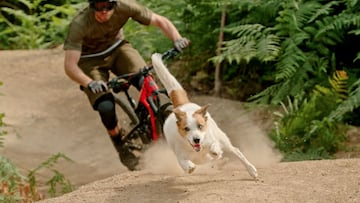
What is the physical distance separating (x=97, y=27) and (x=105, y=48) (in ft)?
1.33

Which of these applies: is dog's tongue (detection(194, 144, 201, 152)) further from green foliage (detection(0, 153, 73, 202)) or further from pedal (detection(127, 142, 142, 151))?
pedal (detection(127, 142, 142, 151))

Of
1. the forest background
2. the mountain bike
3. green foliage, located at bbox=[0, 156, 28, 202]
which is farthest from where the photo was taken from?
the forest background

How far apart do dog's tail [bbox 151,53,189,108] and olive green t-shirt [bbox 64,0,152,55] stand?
85 centimetres

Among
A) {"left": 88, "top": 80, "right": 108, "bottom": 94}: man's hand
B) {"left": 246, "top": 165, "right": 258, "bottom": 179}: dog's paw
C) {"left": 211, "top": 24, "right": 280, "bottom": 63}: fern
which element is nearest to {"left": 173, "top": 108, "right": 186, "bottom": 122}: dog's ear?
{"left": 246, "top": 165, "right": 258, "bottom": 179}: dog's paw

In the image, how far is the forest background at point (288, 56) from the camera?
30.5ft

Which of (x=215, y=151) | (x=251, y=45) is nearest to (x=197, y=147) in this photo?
(x=215, y=151)

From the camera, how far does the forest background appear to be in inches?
365

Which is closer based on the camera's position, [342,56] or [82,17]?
[82,17]

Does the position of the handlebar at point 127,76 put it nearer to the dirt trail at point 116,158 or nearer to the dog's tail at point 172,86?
the dog's tail at point 172,86

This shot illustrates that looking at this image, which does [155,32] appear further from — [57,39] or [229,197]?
[229,197]

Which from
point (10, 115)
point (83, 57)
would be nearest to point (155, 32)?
point (10, 115)

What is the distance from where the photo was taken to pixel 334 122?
9266mm

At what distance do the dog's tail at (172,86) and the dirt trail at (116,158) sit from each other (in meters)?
0.68

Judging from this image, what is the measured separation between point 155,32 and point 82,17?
12.5 ft
